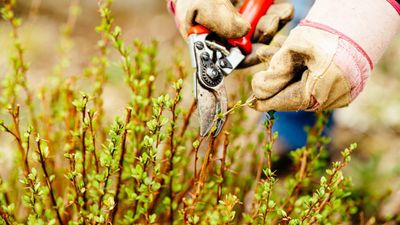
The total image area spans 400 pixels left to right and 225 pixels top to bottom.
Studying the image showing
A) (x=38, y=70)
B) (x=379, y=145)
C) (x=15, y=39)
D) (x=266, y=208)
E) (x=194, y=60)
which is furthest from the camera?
(x=38, y=70)

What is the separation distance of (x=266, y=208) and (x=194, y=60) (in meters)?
0.40

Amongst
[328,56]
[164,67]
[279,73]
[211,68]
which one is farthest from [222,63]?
[164,67]

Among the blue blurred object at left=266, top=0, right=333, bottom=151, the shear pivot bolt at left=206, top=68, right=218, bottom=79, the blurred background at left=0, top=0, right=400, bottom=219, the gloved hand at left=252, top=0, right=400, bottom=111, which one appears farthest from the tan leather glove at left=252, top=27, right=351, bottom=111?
the blue blurred object at left=266, top=0, right=333, bottom=151

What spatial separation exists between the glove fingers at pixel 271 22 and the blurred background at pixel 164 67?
504mm

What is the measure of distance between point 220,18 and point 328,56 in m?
0.28

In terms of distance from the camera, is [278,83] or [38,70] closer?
[278,83]

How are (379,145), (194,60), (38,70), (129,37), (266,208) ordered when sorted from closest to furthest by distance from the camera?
(266,208)
(194,60)
(379,145)
(38,70)
(129,37)

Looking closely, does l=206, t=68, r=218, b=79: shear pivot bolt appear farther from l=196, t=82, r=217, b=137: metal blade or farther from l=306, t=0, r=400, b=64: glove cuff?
l=306, t=0, r=400, b=64: glove cuff

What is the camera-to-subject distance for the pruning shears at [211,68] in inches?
48.5

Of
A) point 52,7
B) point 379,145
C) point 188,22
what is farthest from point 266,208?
point 52,7

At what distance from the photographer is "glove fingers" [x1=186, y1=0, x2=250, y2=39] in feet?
4.05

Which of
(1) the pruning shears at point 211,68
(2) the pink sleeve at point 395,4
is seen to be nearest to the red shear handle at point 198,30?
(1) the pruning shears at point 211,68

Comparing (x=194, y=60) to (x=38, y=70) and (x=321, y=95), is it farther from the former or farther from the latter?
(x=38, y=70)

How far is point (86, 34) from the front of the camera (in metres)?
3.65
